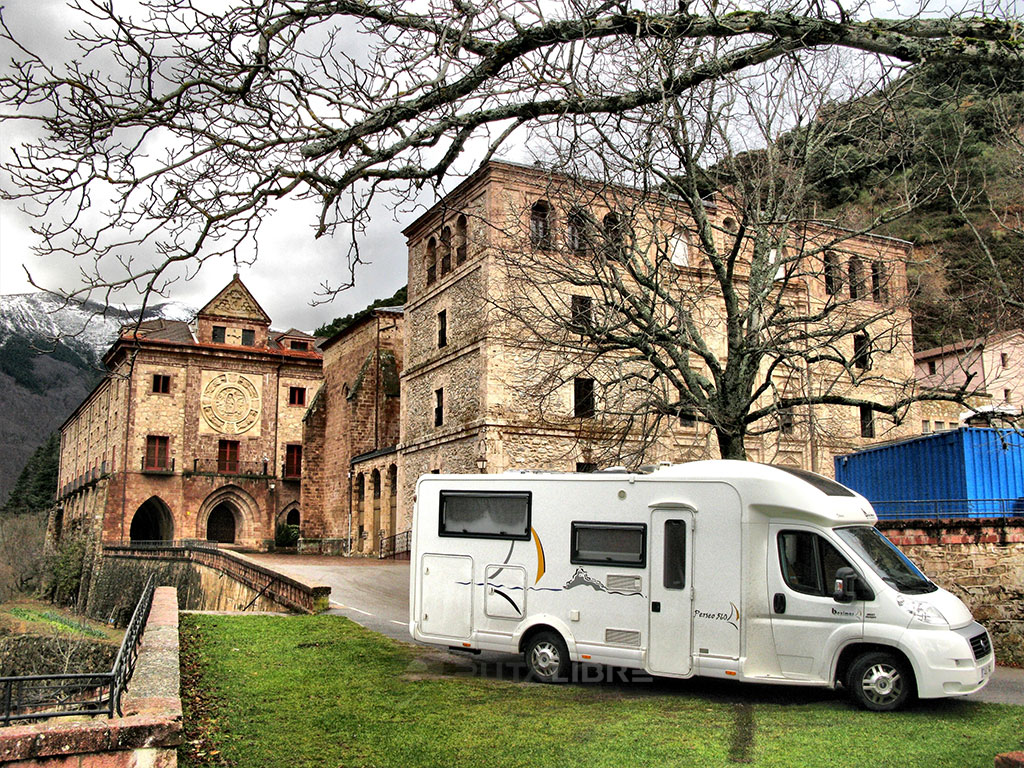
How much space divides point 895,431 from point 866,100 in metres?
25.6

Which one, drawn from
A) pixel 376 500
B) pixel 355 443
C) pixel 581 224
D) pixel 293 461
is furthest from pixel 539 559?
pixel 293 461

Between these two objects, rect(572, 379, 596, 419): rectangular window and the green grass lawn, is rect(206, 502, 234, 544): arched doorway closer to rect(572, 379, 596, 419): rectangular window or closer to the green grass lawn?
rect(572, 379, 596, 419): rectangular window

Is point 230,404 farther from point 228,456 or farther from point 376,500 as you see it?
point 376,500

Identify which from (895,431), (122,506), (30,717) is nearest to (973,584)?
(30,717)

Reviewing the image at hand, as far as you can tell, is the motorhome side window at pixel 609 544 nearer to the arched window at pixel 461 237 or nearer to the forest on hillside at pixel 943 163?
the forest on hillside at pixel 943 163

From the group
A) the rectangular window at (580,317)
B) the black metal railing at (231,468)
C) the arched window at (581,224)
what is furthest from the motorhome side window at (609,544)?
the black metal railing at (231,468)

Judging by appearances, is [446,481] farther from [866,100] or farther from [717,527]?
[866,100]

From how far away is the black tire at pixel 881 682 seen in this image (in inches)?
344

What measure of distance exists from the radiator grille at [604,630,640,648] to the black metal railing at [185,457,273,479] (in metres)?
45.0

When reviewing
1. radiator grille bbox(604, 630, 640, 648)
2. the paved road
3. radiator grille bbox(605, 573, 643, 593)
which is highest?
radiator grille bbox(605, 573, 643, 593)

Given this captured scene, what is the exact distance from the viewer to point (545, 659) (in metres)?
10.6

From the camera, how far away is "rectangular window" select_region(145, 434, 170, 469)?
4962 cm

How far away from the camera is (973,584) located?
14281 millimetres

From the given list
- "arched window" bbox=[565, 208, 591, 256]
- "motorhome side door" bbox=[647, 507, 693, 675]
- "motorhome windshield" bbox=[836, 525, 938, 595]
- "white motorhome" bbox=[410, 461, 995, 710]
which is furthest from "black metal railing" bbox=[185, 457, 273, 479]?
"motorhome windshield" bbox=[836, 525, 938, 595]
